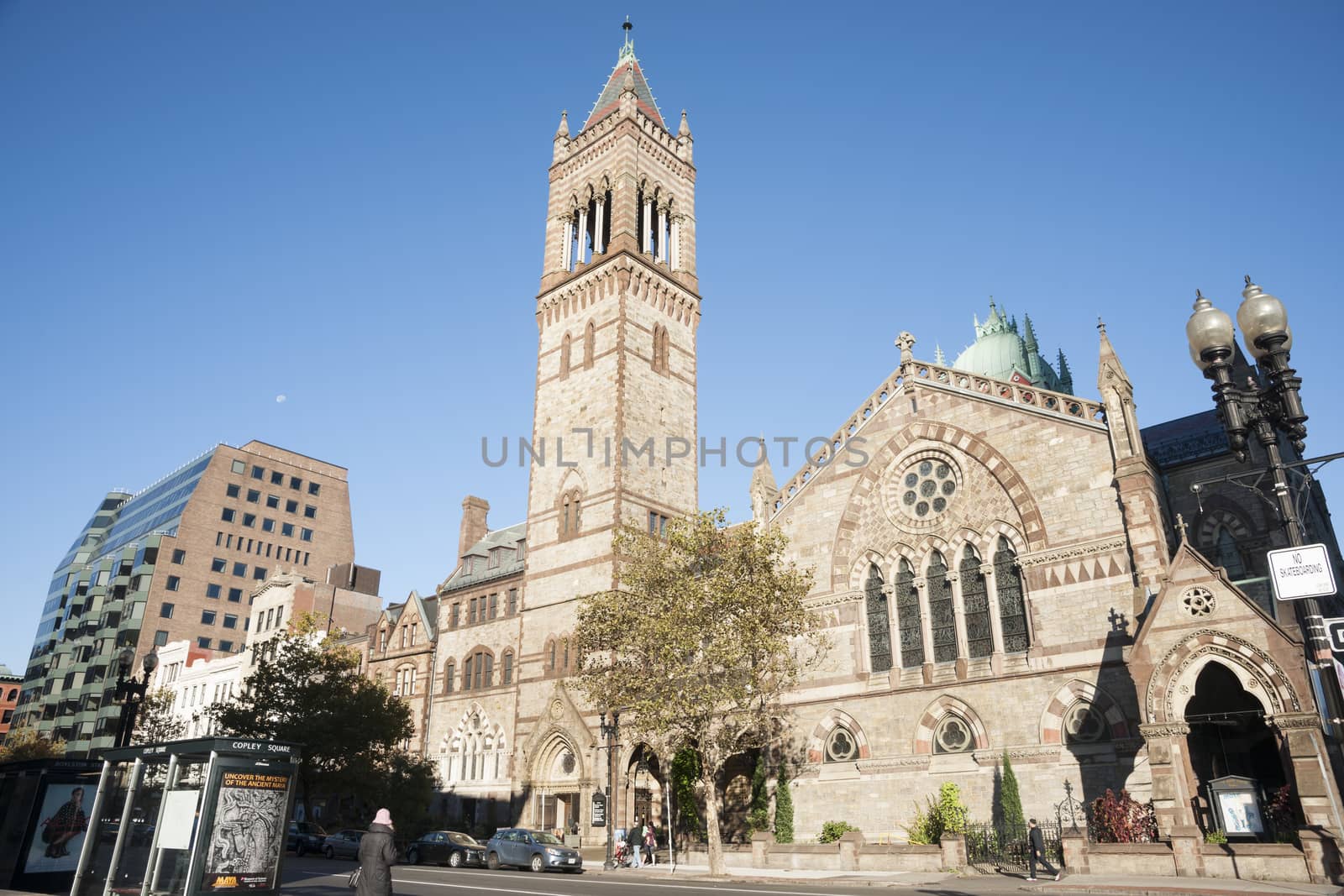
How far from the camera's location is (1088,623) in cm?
2722

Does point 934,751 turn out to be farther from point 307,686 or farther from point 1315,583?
point 307,686

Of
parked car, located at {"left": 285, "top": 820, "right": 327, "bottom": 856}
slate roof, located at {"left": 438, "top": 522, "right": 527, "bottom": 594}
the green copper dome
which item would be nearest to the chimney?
slate roof, located at {"left": 438, "top": 522, "right": 527, "bottom": 594}

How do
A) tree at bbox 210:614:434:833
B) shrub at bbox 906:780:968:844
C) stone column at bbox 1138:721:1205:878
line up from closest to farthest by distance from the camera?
1. stone column at bbox 1138:721:1205:878
2. shrub at bbox 906:780:968:844
3. tree at bbox 210:614:434:833

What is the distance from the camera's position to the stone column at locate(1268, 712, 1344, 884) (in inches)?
743

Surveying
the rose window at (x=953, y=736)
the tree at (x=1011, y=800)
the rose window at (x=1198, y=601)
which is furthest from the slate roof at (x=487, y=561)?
the rose window at (x=1198, y=601)

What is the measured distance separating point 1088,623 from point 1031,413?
7105 millimetres

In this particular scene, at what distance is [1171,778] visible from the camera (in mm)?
22078

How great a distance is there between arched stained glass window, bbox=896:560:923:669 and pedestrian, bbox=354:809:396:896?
22.7m

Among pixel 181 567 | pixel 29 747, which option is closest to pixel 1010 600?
pixel 29 747

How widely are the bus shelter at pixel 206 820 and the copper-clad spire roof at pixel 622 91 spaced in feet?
151

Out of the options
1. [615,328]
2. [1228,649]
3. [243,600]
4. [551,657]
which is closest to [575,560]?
[551,657]

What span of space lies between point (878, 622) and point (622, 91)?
117 ft

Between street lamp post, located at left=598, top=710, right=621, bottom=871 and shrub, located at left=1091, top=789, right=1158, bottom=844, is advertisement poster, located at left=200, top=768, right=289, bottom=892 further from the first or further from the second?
street lamp post, located at left=598, top=710, right=621, bottom=871

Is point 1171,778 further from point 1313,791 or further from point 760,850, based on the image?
point 760,850
